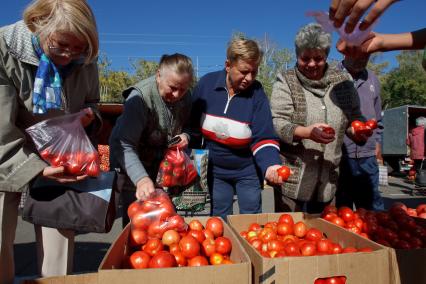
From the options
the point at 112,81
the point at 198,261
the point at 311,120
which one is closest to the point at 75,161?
the point at 198,261

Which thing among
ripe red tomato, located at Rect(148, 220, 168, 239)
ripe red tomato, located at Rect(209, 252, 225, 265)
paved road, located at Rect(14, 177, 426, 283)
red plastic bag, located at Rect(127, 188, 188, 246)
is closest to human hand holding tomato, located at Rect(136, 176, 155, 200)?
red plastic bag, located at Rect(127, 188, 188, 246)

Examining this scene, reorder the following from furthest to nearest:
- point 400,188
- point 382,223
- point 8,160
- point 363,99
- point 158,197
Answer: point 400,188
point 363,99
point 382,223
point 158,197
point 8,160

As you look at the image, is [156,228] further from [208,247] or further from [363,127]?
[363,127]

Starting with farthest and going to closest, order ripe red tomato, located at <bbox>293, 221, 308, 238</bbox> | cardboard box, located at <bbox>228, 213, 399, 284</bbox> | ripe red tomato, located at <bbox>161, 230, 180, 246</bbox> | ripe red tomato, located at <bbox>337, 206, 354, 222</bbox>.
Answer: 1. ripe red tomato, located at <bbox>337, 206, 354, 222</bbox>
2. ripe red tomato, located at <bbox>293, 221, 308, 238</bbox>
3. ripe red tomato, located at <bbox>161, 230, 180, 246</bbox>
4. cardboard box, located at <bbox>228, 213, 399, 284</bbox>

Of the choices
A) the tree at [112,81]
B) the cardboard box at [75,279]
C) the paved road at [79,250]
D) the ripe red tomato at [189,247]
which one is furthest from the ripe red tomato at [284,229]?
the tree at [112,81]

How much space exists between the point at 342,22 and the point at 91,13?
47.1 inches

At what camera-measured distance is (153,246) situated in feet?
6.48

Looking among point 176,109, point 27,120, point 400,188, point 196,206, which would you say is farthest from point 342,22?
point 400,188

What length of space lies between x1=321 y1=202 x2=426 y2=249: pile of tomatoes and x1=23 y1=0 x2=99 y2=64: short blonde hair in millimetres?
1832

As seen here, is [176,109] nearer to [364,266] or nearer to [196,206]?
[196,206]

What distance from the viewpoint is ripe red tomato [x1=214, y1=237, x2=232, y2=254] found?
2.06 m

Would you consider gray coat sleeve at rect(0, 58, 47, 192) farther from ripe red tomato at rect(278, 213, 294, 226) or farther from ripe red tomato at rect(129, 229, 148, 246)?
ripe red tomato at rect(278, 213, 294, 226)

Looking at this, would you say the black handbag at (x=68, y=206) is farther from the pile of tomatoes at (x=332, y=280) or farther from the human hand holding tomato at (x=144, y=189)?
the pile of tomatoes at (x=332, y=280)

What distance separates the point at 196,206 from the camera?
3271 millimetres
